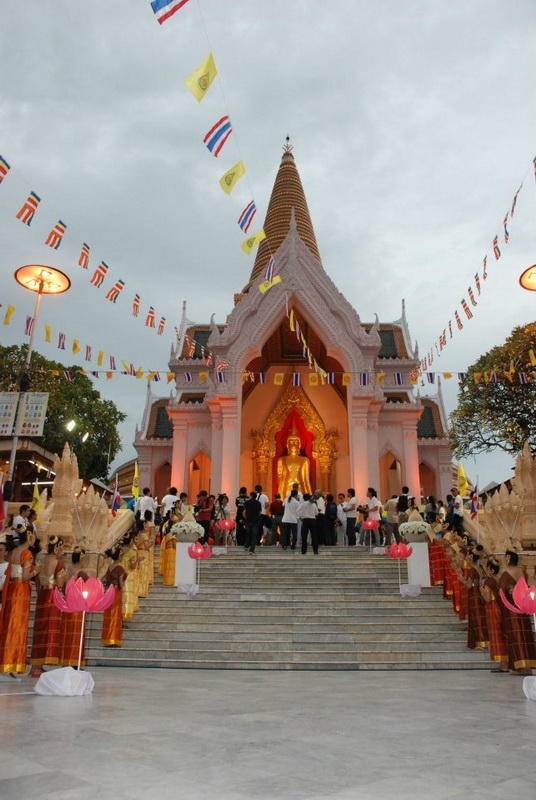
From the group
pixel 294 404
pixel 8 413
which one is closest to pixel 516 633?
pixel 8 413

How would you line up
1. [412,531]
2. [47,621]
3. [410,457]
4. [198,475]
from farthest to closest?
[198,475] → [410,457] → [412,531] → [47,621]

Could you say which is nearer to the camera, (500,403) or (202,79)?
(202,79)

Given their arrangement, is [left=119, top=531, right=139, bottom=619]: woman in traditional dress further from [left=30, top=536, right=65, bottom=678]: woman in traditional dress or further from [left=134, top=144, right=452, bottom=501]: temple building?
[left=134, top=144, right=452, bottom=501]: temple building

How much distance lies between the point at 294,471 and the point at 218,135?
43.1 ft

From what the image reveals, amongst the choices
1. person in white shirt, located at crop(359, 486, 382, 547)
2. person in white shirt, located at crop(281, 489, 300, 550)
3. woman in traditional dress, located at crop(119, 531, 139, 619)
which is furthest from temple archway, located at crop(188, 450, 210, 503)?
woman in traditional dress, located at crop(119, 531, 139, 619)

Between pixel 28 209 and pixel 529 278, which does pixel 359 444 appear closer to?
pixel 529 278

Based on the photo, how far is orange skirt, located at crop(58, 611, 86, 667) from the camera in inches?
292

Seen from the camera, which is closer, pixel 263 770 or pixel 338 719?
pixel 263 770

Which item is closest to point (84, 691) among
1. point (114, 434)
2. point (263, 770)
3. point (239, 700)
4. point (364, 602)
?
point (239, 700)

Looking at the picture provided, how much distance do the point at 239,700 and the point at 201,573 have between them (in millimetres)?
6791

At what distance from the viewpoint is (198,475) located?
72.5ft

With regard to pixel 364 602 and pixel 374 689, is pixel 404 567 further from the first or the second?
pixel 374 689

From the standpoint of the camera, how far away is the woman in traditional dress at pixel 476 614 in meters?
9.14

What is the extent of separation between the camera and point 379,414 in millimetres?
21281
